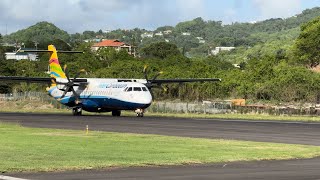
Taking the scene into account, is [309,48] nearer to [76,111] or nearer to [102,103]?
[76,111]

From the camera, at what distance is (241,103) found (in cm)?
7219

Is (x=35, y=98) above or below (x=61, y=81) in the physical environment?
below

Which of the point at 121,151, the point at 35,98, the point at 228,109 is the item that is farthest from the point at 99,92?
the point at 121,151

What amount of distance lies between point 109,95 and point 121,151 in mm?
37246

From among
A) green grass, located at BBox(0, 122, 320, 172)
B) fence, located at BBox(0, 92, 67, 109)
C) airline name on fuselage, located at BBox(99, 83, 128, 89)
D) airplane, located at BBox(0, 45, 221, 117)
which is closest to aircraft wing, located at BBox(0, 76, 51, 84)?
airplane, located at BBox(0, 45, 221, 117)

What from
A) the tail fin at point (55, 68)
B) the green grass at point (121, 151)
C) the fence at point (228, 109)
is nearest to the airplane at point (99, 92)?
the tail fin at point (55, 68)

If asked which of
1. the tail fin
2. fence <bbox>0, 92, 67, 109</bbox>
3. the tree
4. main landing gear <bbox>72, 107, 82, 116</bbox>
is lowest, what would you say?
main landing gear <bbox>72, 107, 82, 116</bbox>

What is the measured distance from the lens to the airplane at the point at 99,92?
5781 centimetres

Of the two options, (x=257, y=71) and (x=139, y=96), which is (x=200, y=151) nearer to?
(x=139, y=96)

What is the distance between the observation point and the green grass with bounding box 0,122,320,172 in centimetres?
1944

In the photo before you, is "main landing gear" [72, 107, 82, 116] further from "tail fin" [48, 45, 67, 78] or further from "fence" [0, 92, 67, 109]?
"fence" [0, 92, 67, 109]

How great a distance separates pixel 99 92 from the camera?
6222cm

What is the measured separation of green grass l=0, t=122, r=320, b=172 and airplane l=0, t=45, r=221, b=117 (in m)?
26.9

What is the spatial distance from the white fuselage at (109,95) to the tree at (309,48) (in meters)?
65.2
